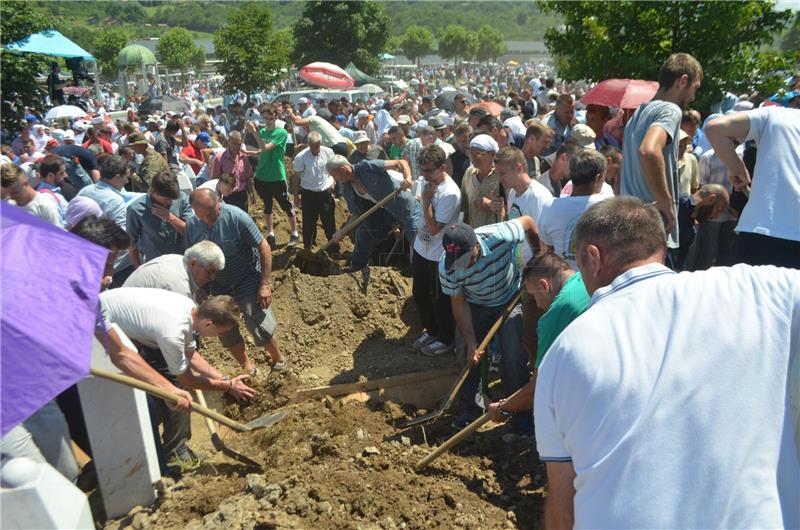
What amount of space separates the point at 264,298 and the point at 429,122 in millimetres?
5525

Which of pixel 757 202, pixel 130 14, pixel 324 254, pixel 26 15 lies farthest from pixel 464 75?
pixel 130 14

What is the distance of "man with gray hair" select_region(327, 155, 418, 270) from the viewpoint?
7.23 metres

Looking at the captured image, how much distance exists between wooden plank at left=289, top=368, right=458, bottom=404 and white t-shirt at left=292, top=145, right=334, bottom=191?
145 inches

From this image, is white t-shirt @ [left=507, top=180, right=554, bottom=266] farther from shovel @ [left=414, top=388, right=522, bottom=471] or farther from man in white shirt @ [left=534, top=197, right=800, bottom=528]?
man in white shirt @ [left=534, top=197, right=800, bottom=528]

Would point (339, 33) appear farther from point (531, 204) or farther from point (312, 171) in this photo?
point (531, 204)

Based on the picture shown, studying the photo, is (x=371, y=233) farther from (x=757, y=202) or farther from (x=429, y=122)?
(x=757, y=202)

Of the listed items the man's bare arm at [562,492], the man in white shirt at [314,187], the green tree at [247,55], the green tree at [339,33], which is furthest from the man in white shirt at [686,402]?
the green tree at [339,33]

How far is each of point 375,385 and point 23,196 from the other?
354cm

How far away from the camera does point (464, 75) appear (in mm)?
72312

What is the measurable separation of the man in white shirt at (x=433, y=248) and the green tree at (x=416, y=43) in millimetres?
85123

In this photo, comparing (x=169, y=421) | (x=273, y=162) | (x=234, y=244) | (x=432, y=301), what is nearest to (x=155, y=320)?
(x=169, y=421)

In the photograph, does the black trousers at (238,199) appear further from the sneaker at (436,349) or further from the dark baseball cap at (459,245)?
the dark baseball cap at (459,245)

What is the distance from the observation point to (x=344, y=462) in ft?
14.7

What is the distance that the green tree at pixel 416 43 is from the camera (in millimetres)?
86562
